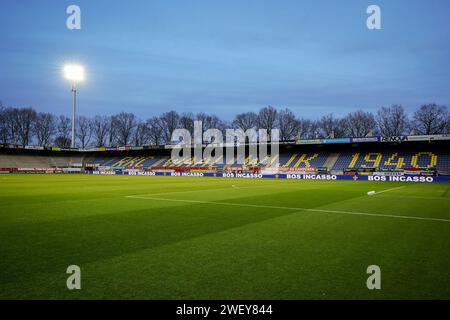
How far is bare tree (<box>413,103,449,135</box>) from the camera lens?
237 feet

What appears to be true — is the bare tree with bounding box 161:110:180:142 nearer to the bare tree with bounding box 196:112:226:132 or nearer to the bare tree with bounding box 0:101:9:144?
the bare tree with bounding box 196:112:226:132

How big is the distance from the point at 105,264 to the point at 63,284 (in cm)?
103

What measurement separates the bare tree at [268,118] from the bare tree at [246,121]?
6.69ft

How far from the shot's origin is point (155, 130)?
9669cm

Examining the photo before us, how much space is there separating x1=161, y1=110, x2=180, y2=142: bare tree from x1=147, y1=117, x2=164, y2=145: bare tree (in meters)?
1.35

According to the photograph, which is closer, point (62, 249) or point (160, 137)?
point (62, 249)

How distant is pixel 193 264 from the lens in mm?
5926

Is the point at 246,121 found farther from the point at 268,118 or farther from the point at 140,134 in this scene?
the point at 140,134

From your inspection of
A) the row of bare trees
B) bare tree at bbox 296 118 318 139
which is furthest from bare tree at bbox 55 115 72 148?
bare tree at bbox 296 118 318 139

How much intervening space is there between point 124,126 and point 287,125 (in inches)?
1853

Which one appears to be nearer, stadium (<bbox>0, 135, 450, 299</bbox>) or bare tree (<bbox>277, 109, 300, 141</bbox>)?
stadium (<bbox>0, 135, 450, 299</bbox>)

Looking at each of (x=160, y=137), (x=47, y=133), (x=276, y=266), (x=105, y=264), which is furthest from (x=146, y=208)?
(x=47, y=133)

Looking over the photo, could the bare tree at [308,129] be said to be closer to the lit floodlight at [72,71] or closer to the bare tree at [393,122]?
the bare tree at [393,122]

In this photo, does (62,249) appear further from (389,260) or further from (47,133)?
(47,133)
